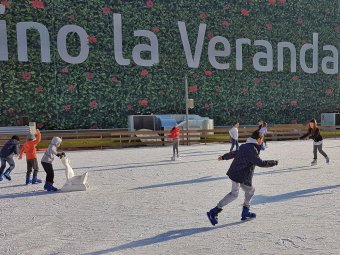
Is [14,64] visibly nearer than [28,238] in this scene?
No

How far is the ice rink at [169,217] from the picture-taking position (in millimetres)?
4363

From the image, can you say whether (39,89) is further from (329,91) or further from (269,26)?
(329,91)

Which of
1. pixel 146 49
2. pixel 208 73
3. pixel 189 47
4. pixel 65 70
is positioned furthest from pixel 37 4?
pixel 208 73

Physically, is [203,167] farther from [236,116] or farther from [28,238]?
[236,116]

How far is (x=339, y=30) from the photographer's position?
32.4 meters

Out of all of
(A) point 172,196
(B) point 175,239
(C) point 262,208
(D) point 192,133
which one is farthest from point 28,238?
(D) point 192,133

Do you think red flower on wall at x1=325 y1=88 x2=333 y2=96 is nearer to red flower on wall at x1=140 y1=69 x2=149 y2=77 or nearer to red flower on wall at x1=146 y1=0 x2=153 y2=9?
red flower on wall at x1=140 y1=69 x2=149 y2=77

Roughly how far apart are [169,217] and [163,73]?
2108 cm

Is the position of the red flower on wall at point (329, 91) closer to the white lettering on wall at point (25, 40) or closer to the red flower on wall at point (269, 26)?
the red flower on wall at point (269, 26)

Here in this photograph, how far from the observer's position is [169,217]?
225 inches

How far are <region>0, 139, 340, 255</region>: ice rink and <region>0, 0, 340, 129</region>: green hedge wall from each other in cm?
1450

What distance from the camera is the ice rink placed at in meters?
4.36

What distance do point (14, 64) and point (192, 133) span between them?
470 inches

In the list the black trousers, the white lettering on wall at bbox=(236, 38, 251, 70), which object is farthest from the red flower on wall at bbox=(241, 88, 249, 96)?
the black trousers
